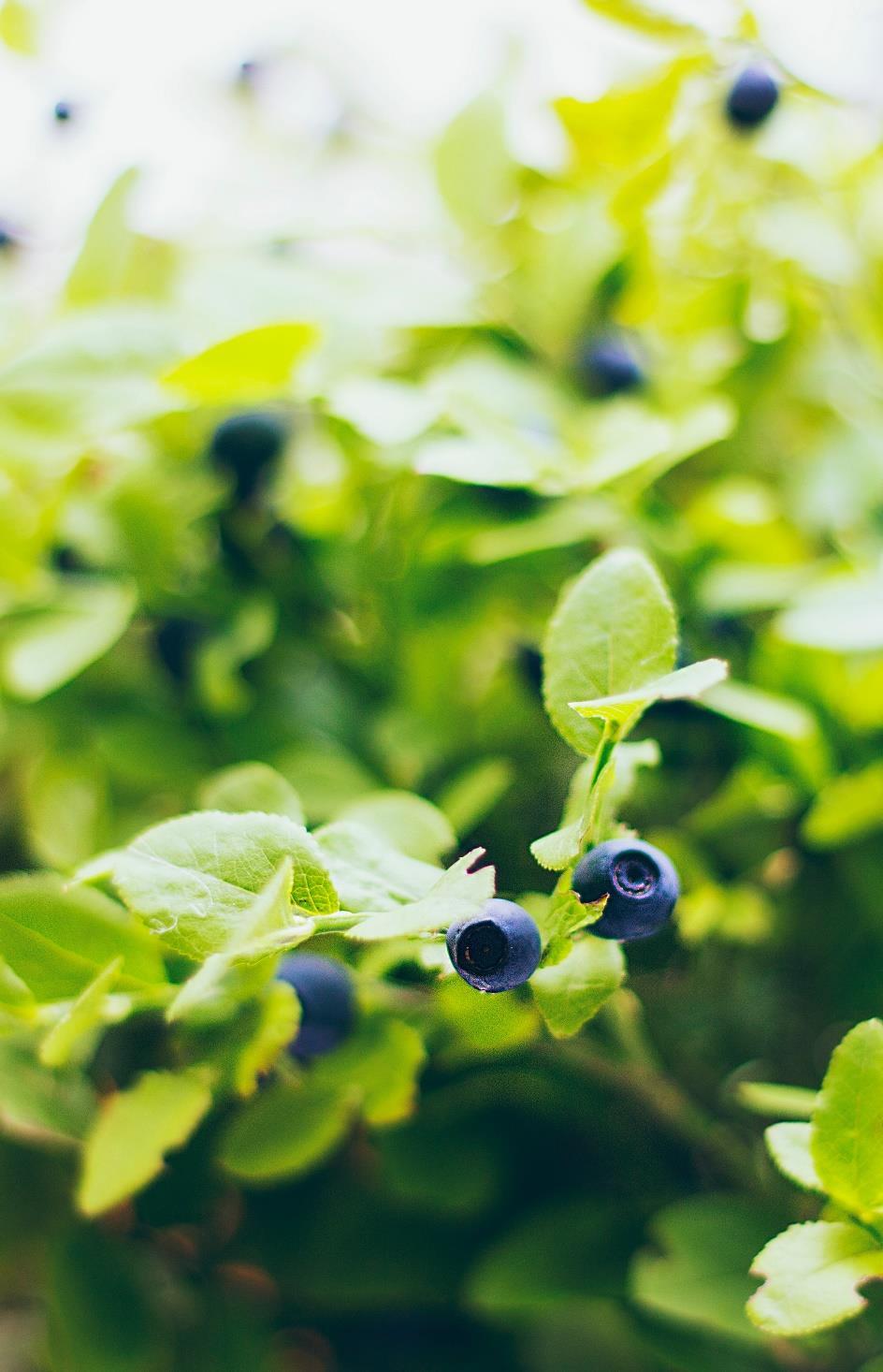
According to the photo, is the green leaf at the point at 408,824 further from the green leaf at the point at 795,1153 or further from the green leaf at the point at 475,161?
the green leaf at the point at 475,161

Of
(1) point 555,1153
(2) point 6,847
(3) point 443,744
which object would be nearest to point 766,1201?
(1) point 555,1153

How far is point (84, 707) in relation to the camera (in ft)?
1.76

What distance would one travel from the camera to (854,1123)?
0.93ft

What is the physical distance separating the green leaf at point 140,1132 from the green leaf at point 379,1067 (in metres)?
0.05

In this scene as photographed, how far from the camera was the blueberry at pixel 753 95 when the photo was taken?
1.55 feet

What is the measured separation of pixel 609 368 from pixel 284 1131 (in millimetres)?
341

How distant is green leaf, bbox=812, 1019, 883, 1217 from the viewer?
0.28 m

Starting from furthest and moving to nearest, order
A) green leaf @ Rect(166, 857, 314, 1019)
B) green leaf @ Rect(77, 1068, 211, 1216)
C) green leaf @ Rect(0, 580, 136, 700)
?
green leaf @ Rect(0, 580, 136, 700), green leaf @ Rect(77, 1068, 211, 1216), green leaf @ Rect(166, 857, 314, 1019)

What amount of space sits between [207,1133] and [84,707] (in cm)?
20

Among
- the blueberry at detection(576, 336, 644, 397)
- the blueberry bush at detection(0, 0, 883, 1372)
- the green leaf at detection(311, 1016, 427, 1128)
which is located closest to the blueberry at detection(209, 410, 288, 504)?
the blueberry bush at detection(0, 0, 883, 1372)

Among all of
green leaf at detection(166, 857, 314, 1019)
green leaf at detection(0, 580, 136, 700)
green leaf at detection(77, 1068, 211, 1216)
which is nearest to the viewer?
green leaf at detection(166, 857, 314, 1019)

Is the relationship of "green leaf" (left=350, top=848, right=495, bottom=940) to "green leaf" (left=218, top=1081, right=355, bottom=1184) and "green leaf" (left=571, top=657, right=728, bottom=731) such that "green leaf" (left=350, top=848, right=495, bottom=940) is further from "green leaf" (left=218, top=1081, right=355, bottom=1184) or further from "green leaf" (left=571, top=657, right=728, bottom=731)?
"green leaf" (left=218, top=1081, right=355, bottom=1184)

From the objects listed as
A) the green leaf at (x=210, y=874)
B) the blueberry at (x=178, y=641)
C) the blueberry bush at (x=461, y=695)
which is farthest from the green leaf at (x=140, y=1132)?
the blueberry at (x=178, y=641)

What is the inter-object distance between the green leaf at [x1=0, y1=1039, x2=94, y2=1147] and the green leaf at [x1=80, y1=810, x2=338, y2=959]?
0.63 feet
